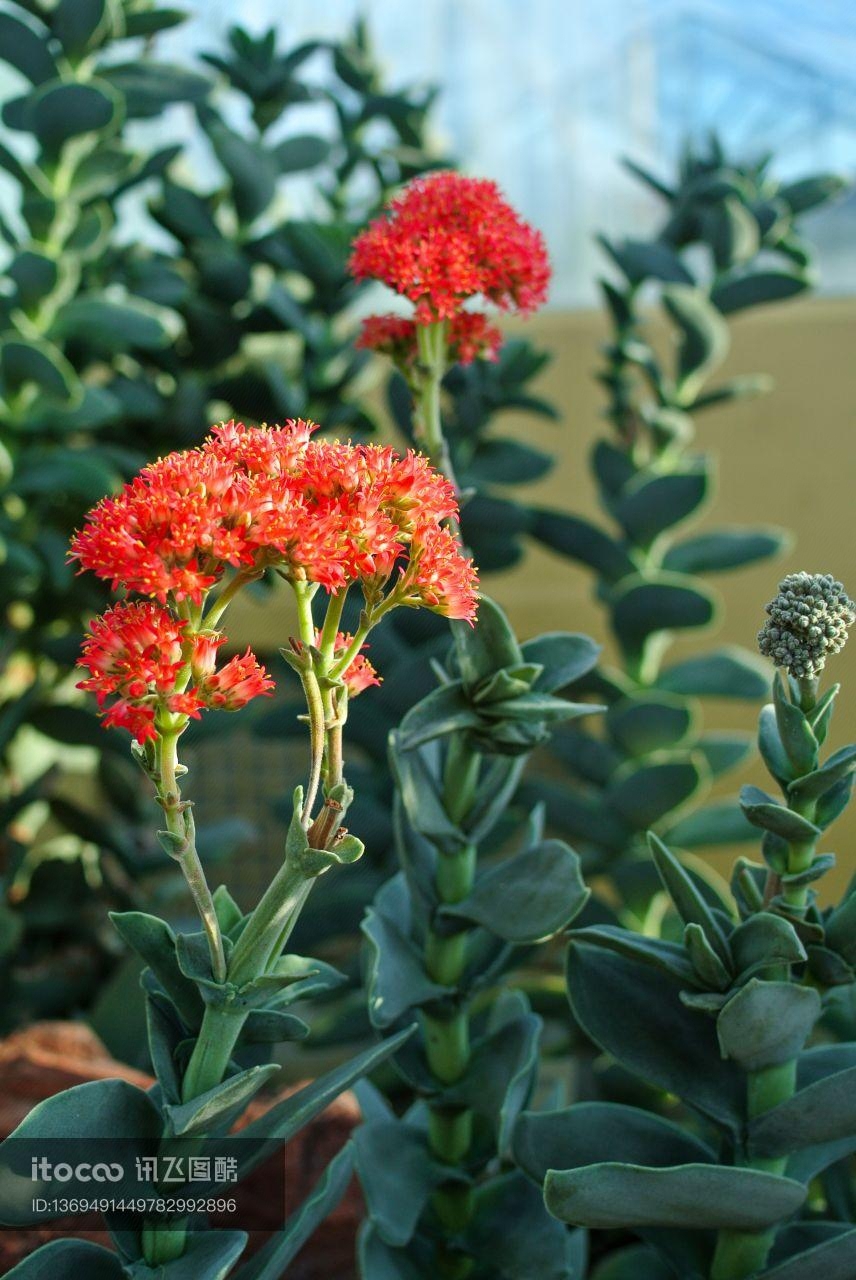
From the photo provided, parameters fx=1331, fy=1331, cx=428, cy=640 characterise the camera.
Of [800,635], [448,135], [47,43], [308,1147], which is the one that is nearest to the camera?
[800,635]

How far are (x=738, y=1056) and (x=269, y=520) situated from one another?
0.28 meters

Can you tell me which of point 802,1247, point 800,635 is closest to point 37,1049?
point 802,1247

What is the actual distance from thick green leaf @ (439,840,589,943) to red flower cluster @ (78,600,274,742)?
0.66 ft

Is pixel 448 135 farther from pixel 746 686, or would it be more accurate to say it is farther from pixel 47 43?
pixel 746 686

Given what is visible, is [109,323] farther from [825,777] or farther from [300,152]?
[825,777]

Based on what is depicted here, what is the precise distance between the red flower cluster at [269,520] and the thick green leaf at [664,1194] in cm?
22

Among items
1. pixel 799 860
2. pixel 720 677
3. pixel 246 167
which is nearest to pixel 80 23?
pixel 246 167

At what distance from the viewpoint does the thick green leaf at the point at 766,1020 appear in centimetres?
50

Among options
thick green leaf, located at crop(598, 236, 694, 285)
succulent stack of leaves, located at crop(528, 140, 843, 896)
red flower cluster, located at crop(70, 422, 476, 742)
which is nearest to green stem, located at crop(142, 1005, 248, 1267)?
red flower cluster, located at crop(70, 422, 476, 742)

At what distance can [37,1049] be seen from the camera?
3.00 feet

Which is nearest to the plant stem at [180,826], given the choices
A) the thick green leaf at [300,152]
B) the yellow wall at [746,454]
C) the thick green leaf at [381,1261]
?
the thick green leaf at [381,1261]

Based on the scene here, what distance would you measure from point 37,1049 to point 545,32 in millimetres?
1210

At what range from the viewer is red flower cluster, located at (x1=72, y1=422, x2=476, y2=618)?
0.41m

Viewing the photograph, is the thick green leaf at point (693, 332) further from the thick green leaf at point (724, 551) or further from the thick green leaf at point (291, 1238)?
the thick green leaf at point (291, 1238)
